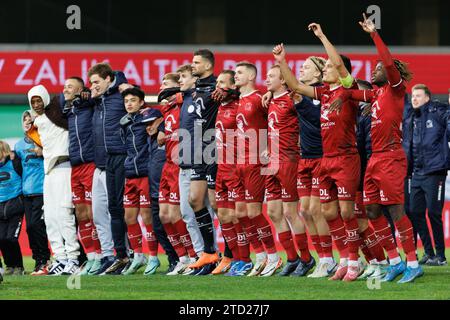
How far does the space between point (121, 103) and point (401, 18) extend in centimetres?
897

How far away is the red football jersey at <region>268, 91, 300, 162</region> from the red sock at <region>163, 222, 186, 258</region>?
1.70 metres

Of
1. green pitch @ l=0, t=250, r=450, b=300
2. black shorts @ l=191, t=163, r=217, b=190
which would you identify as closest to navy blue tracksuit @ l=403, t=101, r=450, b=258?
green pitch @ l=0, t=250, r=450, b=300

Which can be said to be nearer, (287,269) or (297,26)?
(287,269)

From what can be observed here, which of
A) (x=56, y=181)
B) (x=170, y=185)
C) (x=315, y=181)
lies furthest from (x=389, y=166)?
Result: (x=56, y=181)

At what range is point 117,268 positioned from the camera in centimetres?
1420

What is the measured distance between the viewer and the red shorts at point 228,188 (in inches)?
523

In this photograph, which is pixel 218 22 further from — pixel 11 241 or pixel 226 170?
pixel 226 170

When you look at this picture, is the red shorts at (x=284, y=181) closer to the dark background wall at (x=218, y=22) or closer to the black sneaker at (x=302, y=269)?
the black sneaker at (x=302, y=269)

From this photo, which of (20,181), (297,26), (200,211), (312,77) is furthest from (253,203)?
(297,26)

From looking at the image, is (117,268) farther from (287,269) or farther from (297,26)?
(297,26)

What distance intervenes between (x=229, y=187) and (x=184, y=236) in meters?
1.08

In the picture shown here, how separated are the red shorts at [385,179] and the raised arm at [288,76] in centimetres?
90

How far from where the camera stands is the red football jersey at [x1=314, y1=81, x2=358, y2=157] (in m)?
12.1

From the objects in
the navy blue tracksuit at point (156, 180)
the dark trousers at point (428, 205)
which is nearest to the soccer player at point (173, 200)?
the navy blue tracksuit at point (156, 180)
